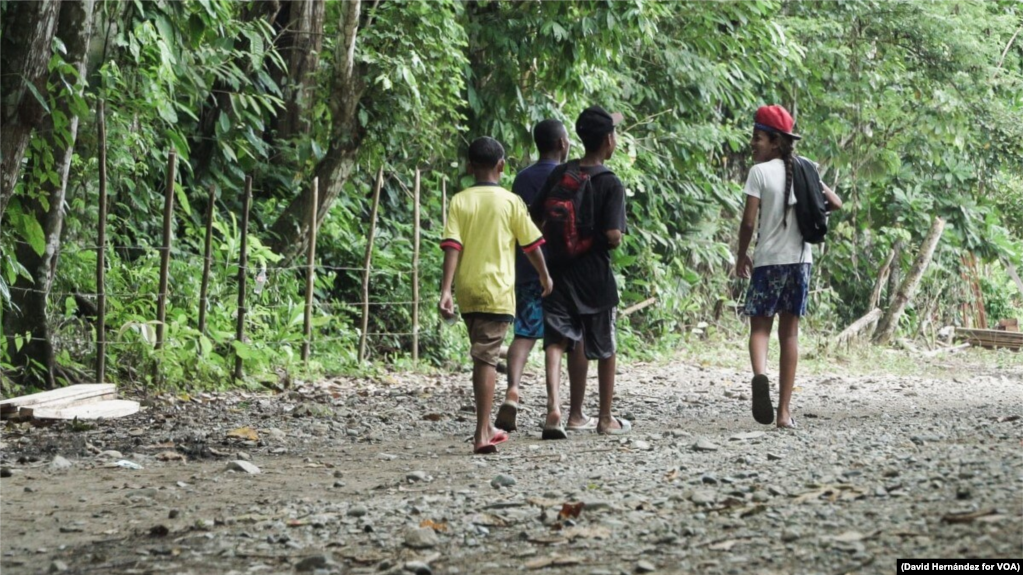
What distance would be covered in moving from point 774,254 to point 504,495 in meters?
2.60

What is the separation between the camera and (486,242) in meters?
5.72

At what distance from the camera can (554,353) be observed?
632cm

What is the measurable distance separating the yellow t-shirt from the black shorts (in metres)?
0.57

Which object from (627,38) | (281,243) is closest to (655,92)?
(627,38)

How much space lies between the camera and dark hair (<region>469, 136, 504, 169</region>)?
5.81m

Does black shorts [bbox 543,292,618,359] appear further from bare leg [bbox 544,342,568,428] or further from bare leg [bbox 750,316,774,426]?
bare leg [bbox 750,316,774,426]

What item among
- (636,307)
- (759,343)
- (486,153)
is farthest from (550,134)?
(636,307)

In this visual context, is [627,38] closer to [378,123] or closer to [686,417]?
[378,123]

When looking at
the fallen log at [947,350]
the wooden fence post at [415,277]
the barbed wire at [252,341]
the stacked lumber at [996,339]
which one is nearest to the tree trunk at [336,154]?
the wooden fence post at [415,277]

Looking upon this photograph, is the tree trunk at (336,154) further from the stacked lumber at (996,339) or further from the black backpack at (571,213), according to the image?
the stacked lumber at (996,339)

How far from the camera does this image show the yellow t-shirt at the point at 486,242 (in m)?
5.70

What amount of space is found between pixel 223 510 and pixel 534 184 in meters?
2.84

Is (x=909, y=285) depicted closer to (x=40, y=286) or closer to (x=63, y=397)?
(x=40, y=286)

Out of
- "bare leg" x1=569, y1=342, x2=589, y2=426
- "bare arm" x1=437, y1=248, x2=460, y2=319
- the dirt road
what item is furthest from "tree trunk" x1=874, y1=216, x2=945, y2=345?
"bare arm" x1=437, y1=248, x2=460, y2=319
